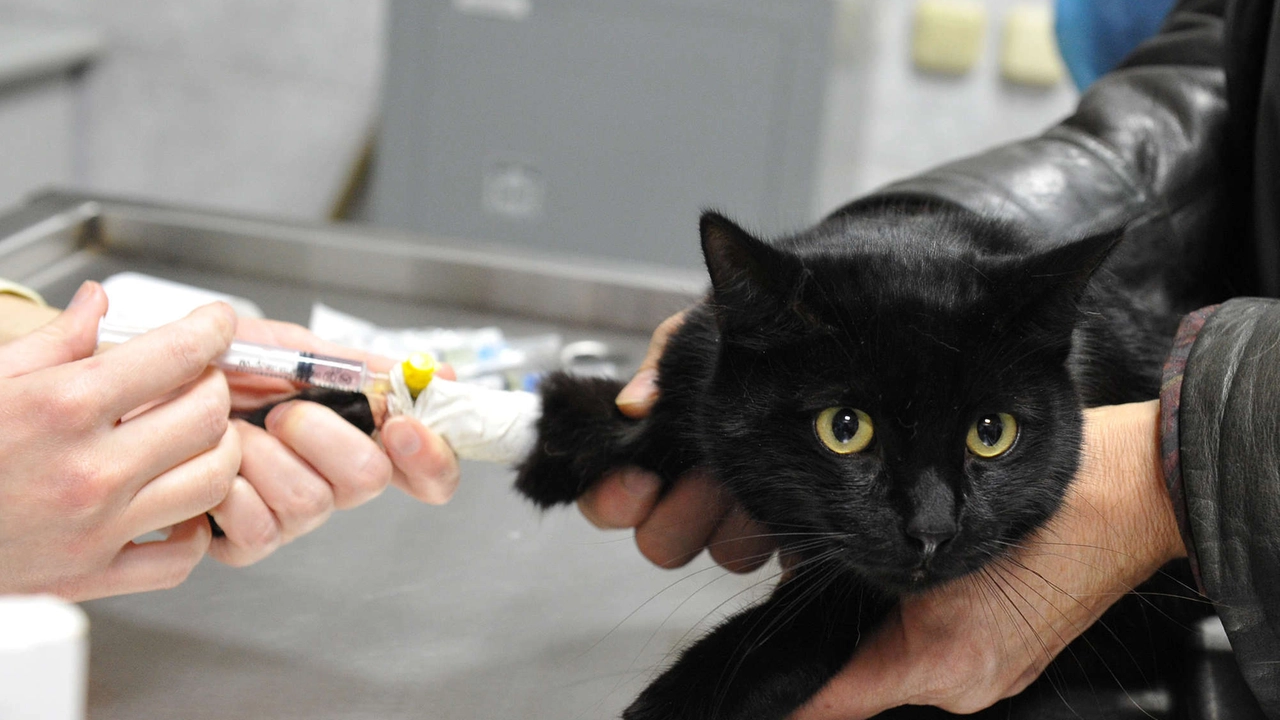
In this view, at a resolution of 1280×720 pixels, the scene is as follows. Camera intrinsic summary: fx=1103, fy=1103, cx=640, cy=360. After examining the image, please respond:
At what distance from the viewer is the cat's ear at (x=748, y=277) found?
0.71 metres

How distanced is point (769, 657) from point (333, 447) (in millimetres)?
347

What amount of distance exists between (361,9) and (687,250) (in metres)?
1.14

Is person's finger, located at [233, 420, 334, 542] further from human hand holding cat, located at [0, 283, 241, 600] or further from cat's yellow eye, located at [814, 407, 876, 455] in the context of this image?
cat's yellow eye, located at [814, 407, 876, 455]

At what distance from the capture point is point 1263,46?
106cm

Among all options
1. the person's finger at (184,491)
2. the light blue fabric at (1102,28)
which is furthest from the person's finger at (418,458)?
the light blue fabric at (1102,28)

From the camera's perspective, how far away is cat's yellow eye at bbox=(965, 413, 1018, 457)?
29.0 inches

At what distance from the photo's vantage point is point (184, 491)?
2.45ft

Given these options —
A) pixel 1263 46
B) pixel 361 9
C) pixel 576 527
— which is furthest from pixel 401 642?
pixel 361 9

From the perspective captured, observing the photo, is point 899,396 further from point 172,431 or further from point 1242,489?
point 172,431

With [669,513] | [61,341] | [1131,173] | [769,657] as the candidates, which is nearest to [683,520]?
[669,513]

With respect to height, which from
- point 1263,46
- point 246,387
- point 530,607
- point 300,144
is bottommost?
point 300,144

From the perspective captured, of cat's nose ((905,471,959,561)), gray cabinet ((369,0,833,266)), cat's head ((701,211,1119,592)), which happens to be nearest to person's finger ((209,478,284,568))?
cat's head ((701,211,1119,592))

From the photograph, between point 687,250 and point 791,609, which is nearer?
point 791,609

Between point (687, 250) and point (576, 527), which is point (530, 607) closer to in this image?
point (576, 527)
